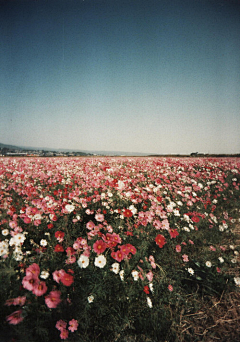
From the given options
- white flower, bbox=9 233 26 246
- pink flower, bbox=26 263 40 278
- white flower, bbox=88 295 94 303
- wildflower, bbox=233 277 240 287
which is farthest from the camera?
wildflower, bbox=233 277 240 287

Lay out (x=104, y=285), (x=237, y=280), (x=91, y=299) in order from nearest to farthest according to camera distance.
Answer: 1. (x=91, y=299)
2. (x=104, y=285)
3. (x=237, y=280)

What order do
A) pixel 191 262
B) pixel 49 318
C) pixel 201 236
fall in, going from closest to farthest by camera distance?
pixel 49 318 → pixel 191 262 → pixel 201 236

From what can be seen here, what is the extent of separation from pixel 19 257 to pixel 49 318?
638 millimetres

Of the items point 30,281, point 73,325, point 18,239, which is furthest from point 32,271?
point 18,239

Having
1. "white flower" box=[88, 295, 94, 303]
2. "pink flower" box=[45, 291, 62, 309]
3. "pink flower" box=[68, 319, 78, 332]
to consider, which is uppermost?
"pink flower" box=[45, 291, 62, 309]

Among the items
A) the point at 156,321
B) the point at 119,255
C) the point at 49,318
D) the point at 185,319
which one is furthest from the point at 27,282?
the point at 185,319

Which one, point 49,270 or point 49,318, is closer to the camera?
point 49,318

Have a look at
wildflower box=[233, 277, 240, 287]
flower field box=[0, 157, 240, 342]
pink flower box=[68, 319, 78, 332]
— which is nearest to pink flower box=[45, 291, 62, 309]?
flower field box=[0, 157, 240, 342]

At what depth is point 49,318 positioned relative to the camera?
1.35 m

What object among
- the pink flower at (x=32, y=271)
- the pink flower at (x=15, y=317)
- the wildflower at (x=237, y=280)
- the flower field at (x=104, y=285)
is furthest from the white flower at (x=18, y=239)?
the wildflower at (x=237, y=280)

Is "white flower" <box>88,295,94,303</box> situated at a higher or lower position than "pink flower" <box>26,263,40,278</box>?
lower

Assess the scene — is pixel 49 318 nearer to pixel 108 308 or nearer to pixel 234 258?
pixel 108 308

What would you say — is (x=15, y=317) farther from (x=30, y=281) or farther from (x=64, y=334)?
(x=64, y=334)

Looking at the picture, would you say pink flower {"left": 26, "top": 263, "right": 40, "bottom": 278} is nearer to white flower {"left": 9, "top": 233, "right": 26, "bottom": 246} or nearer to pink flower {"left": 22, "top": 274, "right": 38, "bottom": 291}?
pink flower {"left": 22, "top": 274, "right": 38, "bottom": 291}
